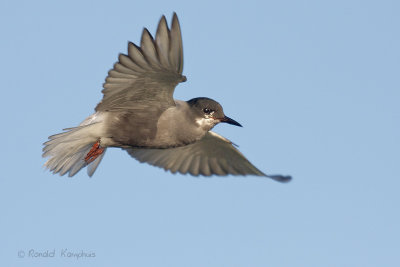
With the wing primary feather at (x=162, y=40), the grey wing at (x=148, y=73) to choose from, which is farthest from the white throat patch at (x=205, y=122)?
the wing primary feather at (x=162, y=40)

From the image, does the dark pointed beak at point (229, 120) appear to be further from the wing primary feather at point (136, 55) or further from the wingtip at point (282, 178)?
the wing primary feather at point (136, 55)

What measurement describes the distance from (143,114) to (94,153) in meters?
1.28

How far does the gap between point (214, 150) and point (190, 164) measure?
0.50 meters

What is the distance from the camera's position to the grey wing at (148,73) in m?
7.96

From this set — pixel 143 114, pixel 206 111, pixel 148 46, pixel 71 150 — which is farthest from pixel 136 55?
pixel 71 150

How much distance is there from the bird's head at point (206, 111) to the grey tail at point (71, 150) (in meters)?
1.49

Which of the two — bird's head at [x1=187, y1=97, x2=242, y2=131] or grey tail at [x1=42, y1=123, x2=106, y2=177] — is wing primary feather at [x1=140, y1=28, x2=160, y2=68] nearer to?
bird's head at [x1=187, y1=97, x2=242, y2=131]

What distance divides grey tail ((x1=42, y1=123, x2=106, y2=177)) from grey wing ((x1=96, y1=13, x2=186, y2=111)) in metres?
0.46

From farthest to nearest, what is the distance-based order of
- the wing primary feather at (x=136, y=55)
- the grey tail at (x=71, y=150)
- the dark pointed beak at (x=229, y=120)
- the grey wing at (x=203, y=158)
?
the grey wing at (x=203, y=158) < the dark pointed beak at (x=229, y=120) < the grey tail at (x=71, y=150) < the wing primary feather at (x=136, y=55)

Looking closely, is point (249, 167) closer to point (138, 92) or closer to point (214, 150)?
point (214, 150)

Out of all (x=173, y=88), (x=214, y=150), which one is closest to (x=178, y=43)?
(x=173, y=88)

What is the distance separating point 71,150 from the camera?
31.1 ft

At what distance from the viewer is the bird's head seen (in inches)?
360

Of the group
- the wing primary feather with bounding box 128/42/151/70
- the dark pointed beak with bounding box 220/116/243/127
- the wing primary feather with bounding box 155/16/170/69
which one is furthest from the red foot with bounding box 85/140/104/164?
the wing primary feather with bounding box 155/16/170/69
